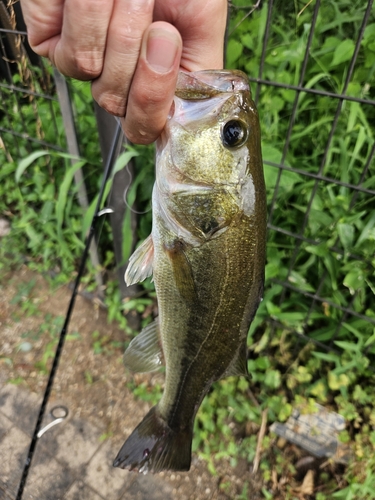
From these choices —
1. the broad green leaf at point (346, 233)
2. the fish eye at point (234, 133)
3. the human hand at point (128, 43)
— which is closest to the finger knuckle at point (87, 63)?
the human hand at point (128, 43)

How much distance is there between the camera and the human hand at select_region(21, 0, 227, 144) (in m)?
0.80

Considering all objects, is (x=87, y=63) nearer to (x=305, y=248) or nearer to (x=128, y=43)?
(x=128, y=43)

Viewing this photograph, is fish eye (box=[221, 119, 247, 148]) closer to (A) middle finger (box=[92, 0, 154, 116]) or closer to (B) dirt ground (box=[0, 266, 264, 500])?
(A) middle finger (box=[92, 0, 154, 116])

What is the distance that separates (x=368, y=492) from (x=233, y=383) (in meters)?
0.94

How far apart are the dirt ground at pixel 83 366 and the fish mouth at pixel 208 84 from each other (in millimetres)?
2138

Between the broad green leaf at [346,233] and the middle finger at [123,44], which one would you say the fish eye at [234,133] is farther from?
the broad green leaf at [346,233]

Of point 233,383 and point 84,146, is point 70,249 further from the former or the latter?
point 233,383

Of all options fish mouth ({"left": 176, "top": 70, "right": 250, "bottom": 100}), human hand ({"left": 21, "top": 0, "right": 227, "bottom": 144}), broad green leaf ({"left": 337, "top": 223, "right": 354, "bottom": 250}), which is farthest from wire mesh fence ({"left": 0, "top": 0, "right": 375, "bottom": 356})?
human hand ({"left": 21, "top": 0, "right": 227, "bottom": 144})

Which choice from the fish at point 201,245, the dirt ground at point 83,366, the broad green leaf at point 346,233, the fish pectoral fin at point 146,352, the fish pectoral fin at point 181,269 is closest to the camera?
the fish at point 201,245

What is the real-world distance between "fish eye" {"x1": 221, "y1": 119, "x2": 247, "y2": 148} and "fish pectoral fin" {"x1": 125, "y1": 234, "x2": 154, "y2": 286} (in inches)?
17.7

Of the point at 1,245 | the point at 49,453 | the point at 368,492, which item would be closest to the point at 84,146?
the point at 1,245

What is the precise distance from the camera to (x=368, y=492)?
6.77ft

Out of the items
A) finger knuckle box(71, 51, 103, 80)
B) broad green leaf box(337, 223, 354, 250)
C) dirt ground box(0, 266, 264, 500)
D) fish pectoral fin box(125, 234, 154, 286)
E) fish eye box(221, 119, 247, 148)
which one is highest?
finger knuckle box(71, 51, 103, 80)

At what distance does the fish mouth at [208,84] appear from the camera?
0.99m
